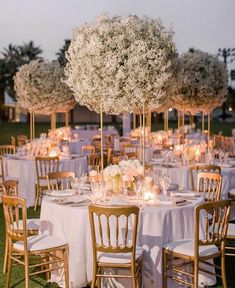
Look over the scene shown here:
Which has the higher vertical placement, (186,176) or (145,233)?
(186,176)

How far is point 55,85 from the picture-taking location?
13.5 m

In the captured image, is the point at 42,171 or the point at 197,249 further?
the point at 42,171

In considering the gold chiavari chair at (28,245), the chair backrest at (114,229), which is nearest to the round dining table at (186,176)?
the gold chiavari chair at (28,245)

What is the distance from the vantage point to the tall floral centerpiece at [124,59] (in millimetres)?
6211

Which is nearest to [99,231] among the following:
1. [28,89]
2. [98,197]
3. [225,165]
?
[98,197]

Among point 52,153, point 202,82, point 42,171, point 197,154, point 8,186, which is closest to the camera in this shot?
point 8,186

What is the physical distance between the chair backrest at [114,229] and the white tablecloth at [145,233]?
5.1 inches

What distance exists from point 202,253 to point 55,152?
6668 mm

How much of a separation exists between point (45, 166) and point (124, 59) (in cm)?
466

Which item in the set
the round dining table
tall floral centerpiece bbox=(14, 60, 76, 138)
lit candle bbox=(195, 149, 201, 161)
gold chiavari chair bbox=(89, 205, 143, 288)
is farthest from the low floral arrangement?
tall floral centerpiece bbox=(14, 60, 76, 138)

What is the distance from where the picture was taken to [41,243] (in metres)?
5.77

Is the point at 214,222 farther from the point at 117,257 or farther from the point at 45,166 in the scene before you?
the point at 45,166

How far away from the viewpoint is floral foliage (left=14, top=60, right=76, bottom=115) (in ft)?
42.8

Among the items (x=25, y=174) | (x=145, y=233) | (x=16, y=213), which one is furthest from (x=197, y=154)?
(x=16, y=213)
